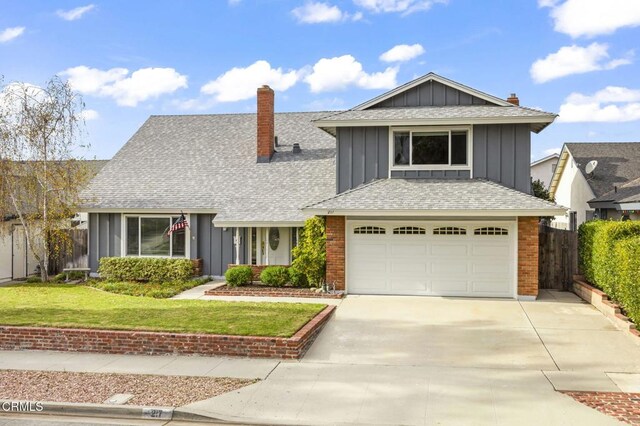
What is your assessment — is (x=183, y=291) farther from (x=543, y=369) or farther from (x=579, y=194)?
(x=579, y=194)

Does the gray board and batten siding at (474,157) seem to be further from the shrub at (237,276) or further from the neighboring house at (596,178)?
the neighboring house at (596,178)

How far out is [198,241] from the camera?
20.2m

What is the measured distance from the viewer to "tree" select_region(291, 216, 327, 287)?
16.8 metres

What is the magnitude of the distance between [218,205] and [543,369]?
13.2m

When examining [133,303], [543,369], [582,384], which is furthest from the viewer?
[133,303]

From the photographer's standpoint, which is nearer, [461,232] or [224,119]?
[461,232]

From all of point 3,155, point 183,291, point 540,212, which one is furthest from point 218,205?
point 540,212

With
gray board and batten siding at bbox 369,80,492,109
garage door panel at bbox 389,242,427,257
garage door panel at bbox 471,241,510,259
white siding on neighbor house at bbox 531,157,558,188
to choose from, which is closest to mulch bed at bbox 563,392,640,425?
garage door panel at bbox 471,241,510,259

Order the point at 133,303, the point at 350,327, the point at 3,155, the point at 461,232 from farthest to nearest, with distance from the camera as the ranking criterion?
the point at 3,155, the point at 461,232, the point at 133,303, the point at 350,327

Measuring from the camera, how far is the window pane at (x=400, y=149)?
17.8 m

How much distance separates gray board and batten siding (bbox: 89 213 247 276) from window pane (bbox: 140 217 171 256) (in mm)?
833

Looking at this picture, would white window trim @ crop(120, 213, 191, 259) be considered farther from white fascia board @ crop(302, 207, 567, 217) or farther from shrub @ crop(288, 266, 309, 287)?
white fascia board @ crop(302, 207, 567, 217)

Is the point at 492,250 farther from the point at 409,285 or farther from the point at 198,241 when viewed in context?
the point at 198,241

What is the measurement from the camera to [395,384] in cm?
838
